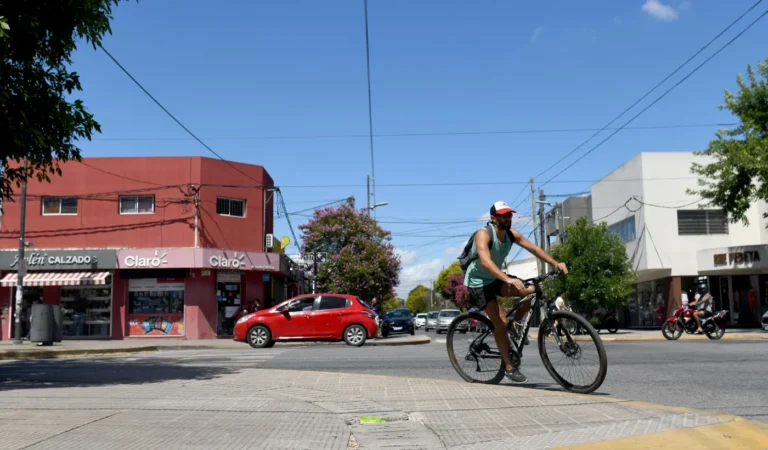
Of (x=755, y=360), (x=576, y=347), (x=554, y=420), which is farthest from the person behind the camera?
(x=755, y=360)

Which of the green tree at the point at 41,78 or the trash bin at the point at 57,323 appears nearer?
the green tree at the point at 41,78

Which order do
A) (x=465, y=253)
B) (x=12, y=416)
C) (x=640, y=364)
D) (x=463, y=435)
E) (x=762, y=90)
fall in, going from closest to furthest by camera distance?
(x=463, y=435), (x=12, y=416), (x=465, y=253), (x=640, y=364), (x=762, y=90)

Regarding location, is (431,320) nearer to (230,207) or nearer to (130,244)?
(230,207)

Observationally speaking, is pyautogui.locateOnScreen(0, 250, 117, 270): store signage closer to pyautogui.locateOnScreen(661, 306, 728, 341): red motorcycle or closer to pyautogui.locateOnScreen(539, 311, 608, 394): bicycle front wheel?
pyautogui.locateOnScreen(661, 306, 728, 341): red motorcycle

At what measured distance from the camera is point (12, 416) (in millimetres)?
5676

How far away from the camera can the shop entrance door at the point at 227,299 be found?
98.5ft

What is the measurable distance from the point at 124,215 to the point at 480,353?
82.2ft

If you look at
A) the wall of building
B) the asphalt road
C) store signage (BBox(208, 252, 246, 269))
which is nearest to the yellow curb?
the asphalt road

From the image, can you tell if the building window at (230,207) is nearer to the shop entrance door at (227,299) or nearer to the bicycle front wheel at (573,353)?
the shop entrance door at (227,299)

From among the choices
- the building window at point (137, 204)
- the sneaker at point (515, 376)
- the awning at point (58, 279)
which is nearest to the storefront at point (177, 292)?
the awning at point (58, 279)

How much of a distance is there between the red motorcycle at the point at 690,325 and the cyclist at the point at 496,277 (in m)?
16.1

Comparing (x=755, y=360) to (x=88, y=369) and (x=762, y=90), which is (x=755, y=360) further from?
(x=762, y=90)

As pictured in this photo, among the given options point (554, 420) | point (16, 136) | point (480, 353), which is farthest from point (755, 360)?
point (16, 136)

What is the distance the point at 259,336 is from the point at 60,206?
13.8 meters
